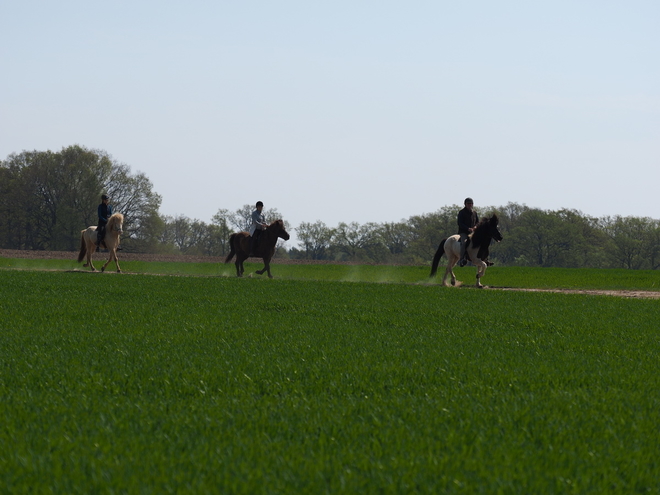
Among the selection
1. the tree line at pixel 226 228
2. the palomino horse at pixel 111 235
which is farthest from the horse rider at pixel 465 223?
the tree line at pixel 226 228

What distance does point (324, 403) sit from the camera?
5.95 m

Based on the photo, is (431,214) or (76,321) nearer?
(76,321)

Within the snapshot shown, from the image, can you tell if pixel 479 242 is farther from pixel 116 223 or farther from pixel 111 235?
pixel 111 235

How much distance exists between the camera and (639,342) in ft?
33.4

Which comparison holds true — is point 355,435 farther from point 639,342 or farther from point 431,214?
point 431,214

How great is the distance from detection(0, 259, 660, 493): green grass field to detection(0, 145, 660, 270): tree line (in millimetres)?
48588

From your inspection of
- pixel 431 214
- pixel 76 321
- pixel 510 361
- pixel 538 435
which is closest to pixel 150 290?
pixel 76 321

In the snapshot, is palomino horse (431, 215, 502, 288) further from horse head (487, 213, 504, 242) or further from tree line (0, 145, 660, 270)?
tree line (0, 145, 660, 270)

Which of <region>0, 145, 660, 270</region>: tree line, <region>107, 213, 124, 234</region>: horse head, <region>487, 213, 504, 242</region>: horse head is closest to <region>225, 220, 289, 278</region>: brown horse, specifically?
<region>107, 213, 124, 234</region>: horse head

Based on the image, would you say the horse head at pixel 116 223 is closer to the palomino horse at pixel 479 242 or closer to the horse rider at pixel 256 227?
the horse rider at pixel 256 227

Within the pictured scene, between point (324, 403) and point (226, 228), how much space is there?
94.7 metres

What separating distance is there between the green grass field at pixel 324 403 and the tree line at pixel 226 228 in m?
48.6

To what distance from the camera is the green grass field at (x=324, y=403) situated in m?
4.13

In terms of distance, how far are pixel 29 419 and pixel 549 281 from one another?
26.8 metres
